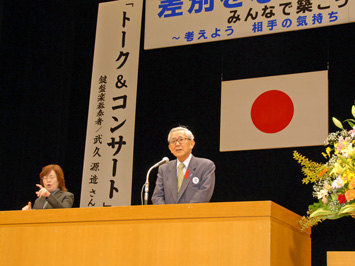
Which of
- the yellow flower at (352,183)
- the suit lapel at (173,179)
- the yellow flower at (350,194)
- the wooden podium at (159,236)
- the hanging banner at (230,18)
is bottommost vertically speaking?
the wooden podium at (159,236)

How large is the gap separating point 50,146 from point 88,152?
1.94ft

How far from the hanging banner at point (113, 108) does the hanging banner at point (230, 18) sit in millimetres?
306

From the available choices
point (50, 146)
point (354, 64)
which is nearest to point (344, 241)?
point (354, 64)

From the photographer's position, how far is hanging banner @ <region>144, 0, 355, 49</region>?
14.6 feet

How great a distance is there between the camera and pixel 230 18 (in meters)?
4.79

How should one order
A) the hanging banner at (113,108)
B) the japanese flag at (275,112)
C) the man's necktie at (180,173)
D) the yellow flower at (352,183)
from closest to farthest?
1. the yellow flower at (352,183)
2. the man's necktie at (180,173)
3. the japanese flag at (275,112)
4. the hanging banner at (113,108)

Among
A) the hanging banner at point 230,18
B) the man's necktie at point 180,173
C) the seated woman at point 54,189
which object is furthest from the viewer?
the hanging banner at point 230,18

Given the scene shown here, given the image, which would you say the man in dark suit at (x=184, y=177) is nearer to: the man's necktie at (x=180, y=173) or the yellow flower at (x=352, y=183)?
the man's necktie at (x=180, y=173)

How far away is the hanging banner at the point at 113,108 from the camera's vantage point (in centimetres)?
518

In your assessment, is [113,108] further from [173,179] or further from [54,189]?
[173,179]

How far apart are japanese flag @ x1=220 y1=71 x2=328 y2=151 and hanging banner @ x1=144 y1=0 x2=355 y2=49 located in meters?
0.44

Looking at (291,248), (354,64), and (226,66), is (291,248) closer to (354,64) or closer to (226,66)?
(354,64)

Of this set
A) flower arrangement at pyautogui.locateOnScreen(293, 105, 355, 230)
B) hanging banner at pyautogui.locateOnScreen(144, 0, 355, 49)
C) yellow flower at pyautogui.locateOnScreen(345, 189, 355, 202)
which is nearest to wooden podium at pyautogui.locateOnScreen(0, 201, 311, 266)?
flower arrangement at pyautogui.locateOnScreen(293, 105, 355, 230)

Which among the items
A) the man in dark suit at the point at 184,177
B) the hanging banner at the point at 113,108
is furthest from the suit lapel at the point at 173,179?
the hanging banner at the point at 113,108
